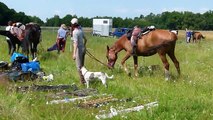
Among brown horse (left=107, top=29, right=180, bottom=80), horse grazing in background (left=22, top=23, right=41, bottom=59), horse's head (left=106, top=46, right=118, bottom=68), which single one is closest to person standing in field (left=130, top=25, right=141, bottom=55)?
brown horse (left=107, top=29, right=180, bottom=80)

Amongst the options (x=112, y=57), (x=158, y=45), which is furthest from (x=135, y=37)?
(x=112, y=57)

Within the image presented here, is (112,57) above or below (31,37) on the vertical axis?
below

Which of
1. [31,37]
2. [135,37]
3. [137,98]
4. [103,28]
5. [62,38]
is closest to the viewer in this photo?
[137,98]

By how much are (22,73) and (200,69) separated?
23.9 feet

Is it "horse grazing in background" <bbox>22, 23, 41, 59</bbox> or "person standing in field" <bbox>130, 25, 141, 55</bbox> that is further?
"horse grazing in background" <bbox>22, 23, 41, 59</bbox>

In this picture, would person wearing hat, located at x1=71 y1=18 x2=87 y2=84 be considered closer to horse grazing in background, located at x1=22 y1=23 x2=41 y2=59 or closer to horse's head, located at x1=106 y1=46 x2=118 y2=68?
horse's head, located at x1=106 y1=46 x2=118 y2=68

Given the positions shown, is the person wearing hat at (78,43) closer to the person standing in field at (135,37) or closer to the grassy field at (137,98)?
the grassy field at (137,98)

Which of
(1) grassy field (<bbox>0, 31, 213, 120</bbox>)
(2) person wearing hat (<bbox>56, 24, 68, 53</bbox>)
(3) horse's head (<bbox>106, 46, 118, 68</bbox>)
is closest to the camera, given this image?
(1) grassy field (<bbox>0, 31, 213, 120</bbox>)

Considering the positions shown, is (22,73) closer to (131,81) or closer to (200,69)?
(131,81)

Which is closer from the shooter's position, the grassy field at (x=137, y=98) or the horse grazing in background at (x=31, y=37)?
the grassy field at (x=137, y=98)

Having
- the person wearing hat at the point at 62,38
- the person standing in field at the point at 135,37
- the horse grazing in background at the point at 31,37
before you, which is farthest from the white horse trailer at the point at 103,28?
the person standing in field at the point at 135,37

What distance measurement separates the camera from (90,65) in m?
17.1

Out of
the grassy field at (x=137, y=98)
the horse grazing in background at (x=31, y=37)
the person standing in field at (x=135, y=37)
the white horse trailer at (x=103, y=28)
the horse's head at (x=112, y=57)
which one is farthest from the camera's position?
the white horse trailer at (x=103, y=28)

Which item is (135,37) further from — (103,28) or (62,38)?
(103,28)
